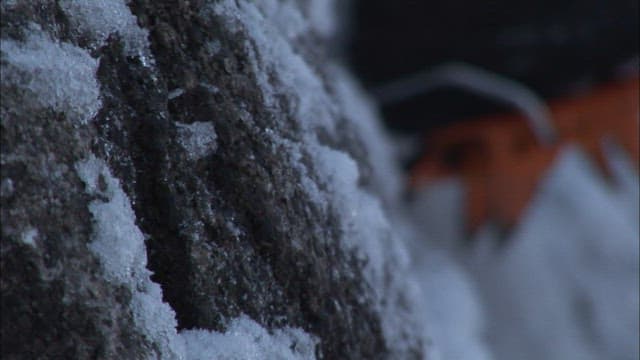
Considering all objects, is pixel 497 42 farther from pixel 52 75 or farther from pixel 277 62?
pixel 52 75

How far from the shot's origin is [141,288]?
41cm

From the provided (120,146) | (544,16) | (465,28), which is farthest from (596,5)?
(120,146)

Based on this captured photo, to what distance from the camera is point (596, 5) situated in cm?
119

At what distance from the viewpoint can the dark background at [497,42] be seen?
119cm

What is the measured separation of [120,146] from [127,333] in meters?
0.09

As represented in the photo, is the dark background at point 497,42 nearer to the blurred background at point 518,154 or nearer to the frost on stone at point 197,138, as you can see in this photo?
the blurred background at point 518,154

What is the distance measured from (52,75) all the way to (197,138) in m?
0.09

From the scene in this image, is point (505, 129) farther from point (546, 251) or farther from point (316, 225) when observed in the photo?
point (316, 225)

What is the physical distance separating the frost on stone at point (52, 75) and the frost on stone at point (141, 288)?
0.03 m

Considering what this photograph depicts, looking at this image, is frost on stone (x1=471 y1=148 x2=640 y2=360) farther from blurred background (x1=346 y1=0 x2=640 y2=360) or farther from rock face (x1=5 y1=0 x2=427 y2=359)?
rock face (x1=5 y1=0 x2=427 y2=359)

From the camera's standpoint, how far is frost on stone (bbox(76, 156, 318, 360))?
15.5 inches

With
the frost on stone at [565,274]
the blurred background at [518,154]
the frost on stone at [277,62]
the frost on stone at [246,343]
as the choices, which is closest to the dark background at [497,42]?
the blurred background at [518,154]

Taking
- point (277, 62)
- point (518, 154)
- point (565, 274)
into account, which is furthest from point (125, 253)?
point (518, 154)

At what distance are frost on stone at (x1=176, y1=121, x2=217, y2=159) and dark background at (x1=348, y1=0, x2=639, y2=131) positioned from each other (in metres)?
0.82
